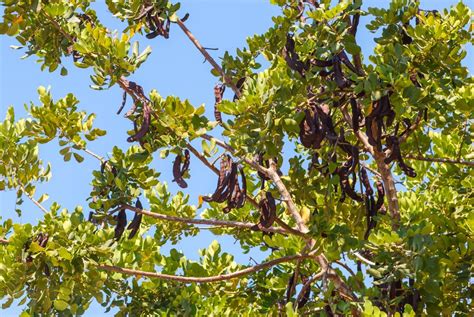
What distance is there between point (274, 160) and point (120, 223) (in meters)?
1.57

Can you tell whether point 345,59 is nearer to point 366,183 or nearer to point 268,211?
point 366,183

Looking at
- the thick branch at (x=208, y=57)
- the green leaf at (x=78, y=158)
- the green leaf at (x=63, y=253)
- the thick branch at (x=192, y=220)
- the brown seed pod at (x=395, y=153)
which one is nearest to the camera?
the green leaf at (x=63, y=253)

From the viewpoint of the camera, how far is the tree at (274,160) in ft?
20.2

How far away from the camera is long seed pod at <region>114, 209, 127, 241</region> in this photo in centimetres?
680

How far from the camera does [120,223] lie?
684 cm

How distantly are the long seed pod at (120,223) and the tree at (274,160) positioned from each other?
0.04 ft

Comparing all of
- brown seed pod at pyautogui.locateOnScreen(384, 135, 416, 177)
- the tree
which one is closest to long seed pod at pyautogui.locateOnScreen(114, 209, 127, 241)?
the tree

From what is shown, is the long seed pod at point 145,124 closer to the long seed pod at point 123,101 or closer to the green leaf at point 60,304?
the long seed pod at point 123,101

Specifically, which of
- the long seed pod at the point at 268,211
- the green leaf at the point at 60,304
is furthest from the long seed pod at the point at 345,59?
the green leaf at the point at 60,304

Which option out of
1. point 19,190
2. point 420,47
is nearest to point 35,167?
point 19,190

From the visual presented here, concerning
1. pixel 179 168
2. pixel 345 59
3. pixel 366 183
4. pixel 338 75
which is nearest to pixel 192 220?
pixel 179 168

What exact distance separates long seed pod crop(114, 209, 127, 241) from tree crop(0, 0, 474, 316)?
0.5 inches

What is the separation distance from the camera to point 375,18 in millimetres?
Answer: 6680

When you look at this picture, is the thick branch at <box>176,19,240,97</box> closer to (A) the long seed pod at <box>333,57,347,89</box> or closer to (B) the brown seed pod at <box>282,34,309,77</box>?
(B) the brown seed pod at <box>282,34,309,77</box>
